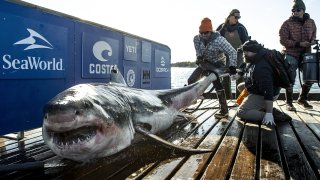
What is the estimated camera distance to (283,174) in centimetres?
262

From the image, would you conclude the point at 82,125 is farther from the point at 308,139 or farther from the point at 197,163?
the point at 308,139

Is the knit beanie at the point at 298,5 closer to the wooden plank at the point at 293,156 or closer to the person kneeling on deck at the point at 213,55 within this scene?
the person kneeling on deck at the point at 213,55

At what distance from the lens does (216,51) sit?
257 inches

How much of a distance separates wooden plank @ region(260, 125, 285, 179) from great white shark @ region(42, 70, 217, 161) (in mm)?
652

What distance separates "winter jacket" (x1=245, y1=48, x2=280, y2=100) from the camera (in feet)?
16.4

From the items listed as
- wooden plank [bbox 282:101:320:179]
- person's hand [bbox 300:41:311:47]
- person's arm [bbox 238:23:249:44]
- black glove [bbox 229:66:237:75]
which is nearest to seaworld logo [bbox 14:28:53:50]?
black glove [bbox 229:66:237:75]

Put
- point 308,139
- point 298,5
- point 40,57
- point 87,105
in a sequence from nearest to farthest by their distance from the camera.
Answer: point 87,105
point 308,139
point 40,57
point 298,5

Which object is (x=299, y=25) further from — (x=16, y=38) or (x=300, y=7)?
(x=16, y=38)

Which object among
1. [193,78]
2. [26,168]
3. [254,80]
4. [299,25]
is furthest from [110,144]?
[299,25]

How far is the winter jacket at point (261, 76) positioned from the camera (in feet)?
16.4

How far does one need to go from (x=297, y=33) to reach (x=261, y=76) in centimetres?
303

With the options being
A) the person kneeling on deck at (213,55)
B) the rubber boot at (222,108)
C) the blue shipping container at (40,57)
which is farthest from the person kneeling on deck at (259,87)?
the blue shipping container at (40,57)

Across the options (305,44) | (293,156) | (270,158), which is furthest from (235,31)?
(270,158)

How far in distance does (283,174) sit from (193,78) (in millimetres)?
4153
